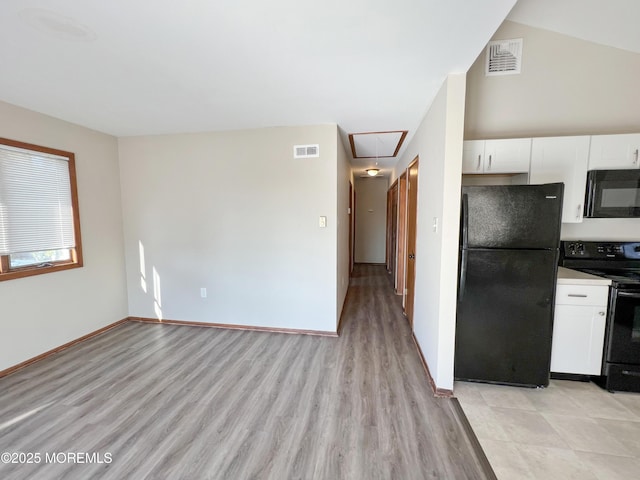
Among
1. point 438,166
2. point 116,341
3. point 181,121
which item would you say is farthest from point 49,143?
point 438,166

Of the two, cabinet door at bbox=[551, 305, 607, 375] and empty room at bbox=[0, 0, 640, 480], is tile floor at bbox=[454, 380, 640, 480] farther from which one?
cabinet door at bbox=[551, 305, 607, 375]

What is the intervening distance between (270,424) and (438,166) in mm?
2341

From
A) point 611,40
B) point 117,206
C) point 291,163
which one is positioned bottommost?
point 117,206

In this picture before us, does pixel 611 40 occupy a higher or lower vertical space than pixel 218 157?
higher

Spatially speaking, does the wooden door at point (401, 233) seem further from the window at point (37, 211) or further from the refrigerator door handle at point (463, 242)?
the window at point (37, 211)

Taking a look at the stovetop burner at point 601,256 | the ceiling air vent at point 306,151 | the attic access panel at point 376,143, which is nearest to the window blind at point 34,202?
the ceiling air vent at point 306,151

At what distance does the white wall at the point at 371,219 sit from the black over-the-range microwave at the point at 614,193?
207 inches

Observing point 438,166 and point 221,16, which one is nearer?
point 221,16

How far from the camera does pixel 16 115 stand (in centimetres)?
251

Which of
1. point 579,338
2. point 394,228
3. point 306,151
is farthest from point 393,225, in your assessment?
point 579,338

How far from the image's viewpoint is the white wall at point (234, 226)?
10.2ft

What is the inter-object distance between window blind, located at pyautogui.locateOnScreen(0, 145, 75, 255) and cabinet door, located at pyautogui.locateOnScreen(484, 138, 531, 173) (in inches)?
173

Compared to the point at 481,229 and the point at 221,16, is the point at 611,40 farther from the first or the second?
the point at 221,16

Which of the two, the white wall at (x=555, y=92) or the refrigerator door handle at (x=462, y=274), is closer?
the refrigerator door handle at (x=462, y=274)
